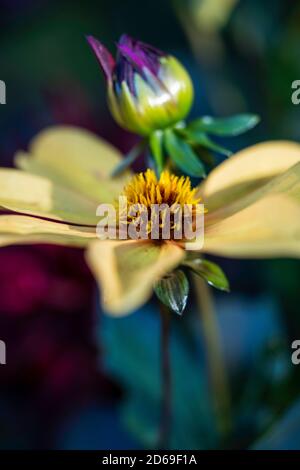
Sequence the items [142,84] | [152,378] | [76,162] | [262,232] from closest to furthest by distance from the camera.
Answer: [262,232], [142,84], [76,162], [152,378]

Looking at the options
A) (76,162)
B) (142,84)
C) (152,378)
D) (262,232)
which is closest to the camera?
(262,232)

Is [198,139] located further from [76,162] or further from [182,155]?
[76,162]

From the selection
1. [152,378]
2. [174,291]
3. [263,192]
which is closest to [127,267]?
[174,291]

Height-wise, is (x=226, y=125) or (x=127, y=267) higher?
(x=226, y=125)

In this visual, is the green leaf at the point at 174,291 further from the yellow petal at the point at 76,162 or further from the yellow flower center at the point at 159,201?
the yellow petal at the point at 76,162

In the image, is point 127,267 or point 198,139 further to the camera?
point 198,139

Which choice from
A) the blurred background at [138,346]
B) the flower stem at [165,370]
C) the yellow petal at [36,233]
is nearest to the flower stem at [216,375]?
the blurred background at [138,346]
